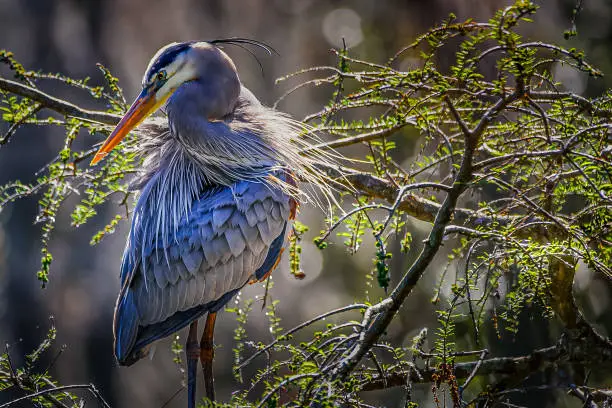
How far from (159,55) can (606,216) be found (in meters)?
1.48

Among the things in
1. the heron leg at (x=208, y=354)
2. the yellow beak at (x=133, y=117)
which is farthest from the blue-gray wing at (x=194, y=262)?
the yellow beak at (x=133, y=117)

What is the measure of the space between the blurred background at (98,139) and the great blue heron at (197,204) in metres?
3.20

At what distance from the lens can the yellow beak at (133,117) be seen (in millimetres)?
2508

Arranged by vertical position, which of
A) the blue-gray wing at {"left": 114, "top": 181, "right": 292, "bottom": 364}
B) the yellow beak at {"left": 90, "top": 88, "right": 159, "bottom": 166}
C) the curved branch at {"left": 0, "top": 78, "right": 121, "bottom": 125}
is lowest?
the blue-gray wing at {"left": 114, "top": 181, "right": 292, "bottom": 364}

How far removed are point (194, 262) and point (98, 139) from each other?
166 inches

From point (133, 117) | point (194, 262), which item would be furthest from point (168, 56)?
point (194, 262)

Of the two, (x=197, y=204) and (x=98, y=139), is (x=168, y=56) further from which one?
(x=98, y=139)

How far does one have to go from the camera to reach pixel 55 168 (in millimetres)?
2480

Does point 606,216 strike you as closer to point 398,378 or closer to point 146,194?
point 398,378

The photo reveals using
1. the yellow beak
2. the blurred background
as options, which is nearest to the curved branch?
the yellow beak

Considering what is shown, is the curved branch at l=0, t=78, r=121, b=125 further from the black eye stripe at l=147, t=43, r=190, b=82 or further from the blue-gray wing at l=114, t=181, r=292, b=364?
the blue-gray wing at l=114, t=181, r=292, b=364

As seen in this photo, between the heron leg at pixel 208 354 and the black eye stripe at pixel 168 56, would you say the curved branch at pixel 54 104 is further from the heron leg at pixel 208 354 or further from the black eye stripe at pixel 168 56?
the heron leg at pixel 208 354

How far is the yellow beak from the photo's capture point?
2508 mm

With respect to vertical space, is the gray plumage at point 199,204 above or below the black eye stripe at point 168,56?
below
